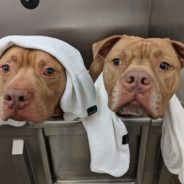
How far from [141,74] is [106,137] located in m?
0.25

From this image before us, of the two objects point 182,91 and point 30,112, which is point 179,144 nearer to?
point 182,91

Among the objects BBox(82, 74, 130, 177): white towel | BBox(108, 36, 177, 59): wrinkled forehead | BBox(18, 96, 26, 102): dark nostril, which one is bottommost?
BBox(82, 74, 130, 177): white towel

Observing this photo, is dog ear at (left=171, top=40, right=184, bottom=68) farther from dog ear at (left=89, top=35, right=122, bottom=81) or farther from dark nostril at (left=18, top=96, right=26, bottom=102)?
dark nostril at (left=18, top=96, right=26, bottom=102)

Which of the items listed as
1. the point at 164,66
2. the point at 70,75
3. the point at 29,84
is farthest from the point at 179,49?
the point at 29,84

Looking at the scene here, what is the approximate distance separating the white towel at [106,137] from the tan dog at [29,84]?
131 millimetres

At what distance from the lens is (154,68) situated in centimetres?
81

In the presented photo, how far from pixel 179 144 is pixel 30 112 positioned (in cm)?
44

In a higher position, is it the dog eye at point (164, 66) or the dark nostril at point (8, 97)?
the dog eye at point (164, 66)

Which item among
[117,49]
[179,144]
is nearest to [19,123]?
[117,49]

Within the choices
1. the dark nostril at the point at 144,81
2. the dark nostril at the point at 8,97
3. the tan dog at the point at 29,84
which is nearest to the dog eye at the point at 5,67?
the tan dog at the point at 29,84

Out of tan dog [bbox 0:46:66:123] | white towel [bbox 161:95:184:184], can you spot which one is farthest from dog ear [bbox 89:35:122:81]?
white towel [bbox 161:95:184:184]

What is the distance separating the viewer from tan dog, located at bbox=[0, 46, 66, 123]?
2.50 feet

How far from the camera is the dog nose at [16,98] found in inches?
29.6

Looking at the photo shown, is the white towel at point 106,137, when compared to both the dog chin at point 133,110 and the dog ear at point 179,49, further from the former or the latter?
the dog ear at point 179,49
